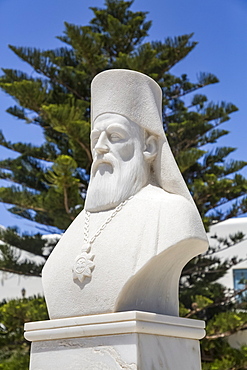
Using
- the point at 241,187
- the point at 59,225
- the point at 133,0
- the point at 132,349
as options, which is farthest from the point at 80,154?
the point at 132,349

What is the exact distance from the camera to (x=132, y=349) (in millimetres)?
2234

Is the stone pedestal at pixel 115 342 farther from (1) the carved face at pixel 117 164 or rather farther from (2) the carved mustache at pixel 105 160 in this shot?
(2) the carved mustache at pixel 105 160

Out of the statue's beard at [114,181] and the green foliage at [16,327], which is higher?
the green foliage at [16,327]

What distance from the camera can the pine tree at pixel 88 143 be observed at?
7855 millimetres

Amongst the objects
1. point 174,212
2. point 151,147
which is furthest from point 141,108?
point 174,212

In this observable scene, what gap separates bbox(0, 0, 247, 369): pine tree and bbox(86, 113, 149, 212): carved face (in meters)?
4.65

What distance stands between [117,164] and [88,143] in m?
5.47

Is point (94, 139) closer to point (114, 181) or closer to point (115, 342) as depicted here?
point (114, 181)

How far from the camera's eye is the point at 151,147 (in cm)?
279

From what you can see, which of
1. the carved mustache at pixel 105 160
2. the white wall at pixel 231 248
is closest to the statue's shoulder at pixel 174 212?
the carved mustache at pixel 105 160

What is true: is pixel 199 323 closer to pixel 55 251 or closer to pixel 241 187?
pixel 55 251

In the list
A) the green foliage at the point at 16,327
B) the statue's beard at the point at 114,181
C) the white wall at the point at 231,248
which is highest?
the white wall at the point at 231,248

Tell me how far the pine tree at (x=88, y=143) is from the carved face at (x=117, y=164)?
4.65 m

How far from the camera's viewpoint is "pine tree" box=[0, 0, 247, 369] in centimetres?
786
